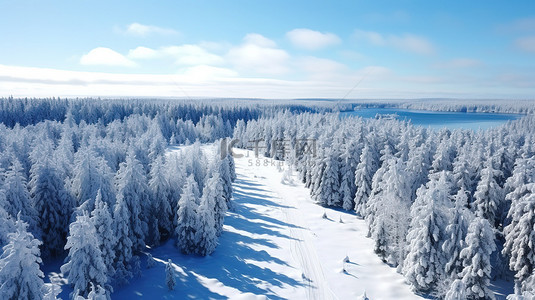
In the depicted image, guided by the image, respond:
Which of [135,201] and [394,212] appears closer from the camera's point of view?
[135,201]

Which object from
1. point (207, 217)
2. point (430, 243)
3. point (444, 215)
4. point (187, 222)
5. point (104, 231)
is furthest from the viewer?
point (187, 222)

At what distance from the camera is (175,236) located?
110ft

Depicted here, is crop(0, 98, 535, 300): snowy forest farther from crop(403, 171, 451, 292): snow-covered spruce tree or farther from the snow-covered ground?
the snow-covered ground

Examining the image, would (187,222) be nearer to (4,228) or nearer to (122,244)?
(122,244)

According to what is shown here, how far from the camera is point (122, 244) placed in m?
24.7

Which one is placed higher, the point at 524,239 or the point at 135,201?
the point at 135,201

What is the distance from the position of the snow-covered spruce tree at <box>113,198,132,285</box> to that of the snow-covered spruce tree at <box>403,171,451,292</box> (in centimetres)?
2338

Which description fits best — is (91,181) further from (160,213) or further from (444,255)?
(444,255)

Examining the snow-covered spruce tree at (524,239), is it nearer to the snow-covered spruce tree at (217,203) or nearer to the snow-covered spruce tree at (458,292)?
the snow-covered spruce tree at (458,292)

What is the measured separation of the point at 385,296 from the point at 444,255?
5695 mm

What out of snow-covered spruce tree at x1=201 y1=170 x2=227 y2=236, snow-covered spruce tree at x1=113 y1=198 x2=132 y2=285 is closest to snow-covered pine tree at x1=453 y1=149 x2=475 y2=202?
snow-covered spruce tree at x1=201 y1=170 x2=227 y2=236

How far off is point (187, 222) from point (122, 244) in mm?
6208

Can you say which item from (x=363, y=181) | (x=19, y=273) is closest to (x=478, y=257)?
(x=363, y=181)

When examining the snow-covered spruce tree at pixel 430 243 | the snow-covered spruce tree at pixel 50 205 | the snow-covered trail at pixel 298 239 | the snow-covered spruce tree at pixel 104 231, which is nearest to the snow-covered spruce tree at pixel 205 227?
the snow-covered spruce tree at pixel 104 231
